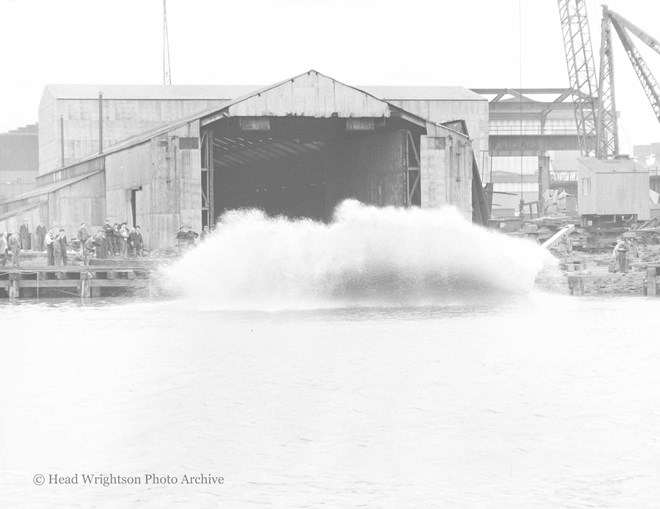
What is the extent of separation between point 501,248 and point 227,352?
1540cm

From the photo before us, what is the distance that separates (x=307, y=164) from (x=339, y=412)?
5070 centimetres

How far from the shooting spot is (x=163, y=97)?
8619 centimetres

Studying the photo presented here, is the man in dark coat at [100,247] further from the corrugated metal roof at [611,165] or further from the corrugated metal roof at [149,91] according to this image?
the corrugated metal roof at [149,91]

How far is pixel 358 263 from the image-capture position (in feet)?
134

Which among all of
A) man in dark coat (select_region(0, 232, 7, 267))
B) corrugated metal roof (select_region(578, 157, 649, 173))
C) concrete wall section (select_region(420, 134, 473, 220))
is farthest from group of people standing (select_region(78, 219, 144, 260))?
corrugated metal roof (select_region(578, 157, 649, 173))

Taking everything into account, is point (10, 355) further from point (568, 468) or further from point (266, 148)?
point (266, 148)

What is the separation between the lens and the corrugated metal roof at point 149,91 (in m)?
86.2

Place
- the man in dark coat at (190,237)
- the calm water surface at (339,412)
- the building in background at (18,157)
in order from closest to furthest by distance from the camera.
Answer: the calm water surface at (339,412) → the man in dark coat at (190,237) → the building in background at (18,157)

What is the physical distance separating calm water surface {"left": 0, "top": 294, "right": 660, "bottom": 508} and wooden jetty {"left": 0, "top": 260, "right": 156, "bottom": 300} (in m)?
11.3

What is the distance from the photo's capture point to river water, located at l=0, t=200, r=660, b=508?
16.1m

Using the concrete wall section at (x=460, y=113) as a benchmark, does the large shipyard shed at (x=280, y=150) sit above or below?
below

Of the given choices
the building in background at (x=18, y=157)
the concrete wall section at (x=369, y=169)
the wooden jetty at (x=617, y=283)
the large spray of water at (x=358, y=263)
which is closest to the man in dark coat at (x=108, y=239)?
the large spray of water at (x=358, y=263)

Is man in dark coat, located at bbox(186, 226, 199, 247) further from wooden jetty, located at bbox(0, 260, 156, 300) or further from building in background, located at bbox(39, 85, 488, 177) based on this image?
building in background, located at bbox(39, 85, 488, 177)

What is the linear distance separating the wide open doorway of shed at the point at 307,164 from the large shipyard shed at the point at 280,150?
8cm
